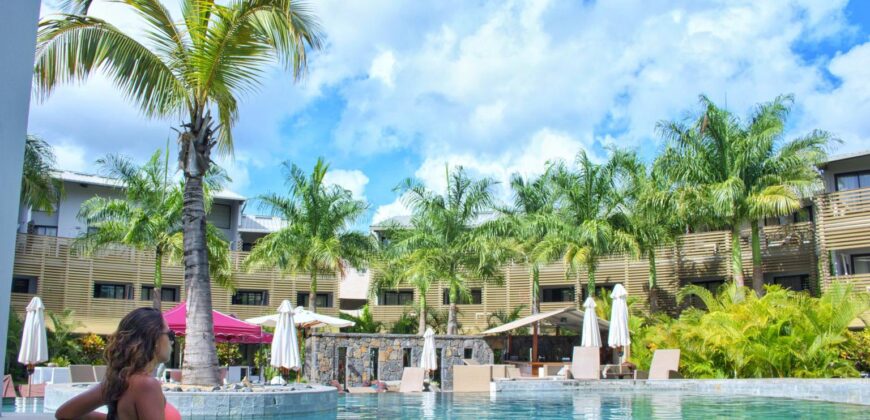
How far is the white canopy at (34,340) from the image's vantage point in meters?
17.0

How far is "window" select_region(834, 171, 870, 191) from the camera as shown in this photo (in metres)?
30.5

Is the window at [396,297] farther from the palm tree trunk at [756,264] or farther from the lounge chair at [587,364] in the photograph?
the lounge chair at [587,364]

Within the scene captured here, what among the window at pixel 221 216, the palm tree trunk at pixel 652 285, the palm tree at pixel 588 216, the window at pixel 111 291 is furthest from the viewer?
the window at pixel 221 216

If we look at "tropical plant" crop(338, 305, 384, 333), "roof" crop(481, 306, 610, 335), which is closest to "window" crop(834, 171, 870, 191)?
"roof" crop(481, 306, 610, 335)

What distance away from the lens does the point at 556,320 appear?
88.2 ft

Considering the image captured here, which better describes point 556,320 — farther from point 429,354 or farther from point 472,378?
point 472,378

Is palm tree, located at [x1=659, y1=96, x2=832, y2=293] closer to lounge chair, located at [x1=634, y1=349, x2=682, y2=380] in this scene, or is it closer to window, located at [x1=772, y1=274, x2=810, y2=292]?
window, located at [x1=772, y1=274, x2=810, y2=292]

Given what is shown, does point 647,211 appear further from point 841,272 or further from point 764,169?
point 841,272

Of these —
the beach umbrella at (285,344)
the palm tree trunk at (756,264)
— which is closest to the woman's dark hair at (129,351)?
the beach umbrella at (285,344)

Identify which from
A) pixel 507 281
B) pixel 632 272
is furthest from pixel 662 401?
pixel 507 281

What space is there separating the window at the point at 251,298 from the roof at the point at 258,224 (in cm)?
505

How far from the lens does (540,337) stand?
2994 cm

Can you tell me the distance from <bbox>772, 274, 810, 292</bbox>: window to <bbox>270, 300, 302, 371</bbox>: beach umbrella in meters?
21.9

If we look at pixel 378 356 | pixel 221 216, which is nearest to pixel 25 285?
pixel 221 216
